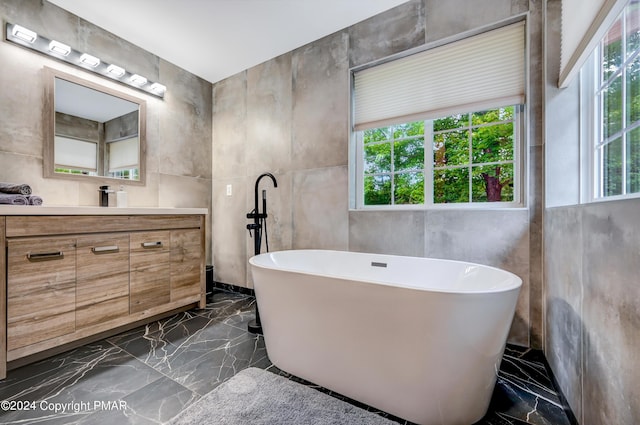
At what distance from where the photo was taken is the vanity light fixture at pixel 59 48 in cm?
198

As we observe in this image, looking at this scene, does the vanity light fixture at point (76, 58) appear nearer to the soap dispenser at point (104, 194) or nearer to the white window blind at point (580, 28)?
the soap dispenser at point (104, 194)

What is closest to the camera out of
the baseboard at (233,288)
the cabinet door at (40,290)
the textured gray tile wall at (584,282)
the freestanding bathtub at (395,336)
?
the textured gray tile wall at (584,282)

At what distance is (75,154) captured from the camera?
2131 mm

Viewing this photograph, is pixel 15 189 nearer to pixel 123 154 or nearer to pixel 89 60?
pixel 123 154

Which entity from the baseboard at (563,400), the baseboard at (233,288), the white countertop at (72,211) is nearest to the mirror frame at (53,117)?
the white countertop at (72,211)

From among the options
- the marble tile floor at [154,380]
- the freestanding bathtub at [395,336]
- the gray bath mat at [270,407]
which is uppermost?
the freestanding bathtub at [395,336]

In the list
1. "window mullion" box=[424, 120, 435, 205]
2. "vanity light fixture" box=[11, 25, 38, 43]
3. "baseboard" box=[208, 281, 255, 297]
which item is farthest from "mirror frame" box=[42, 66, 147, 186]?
"window mullion" box=[424, 120, 435, 205]

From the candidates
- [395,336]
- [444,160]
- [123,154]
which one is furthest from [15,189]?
[444,160]

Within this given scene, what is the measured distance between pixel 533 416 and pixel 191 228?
2528 mm

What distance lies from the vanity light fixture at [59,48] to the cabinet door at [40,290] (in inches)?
58.4

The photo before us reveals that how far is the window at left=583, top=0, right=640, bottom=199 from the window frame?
1.55ft

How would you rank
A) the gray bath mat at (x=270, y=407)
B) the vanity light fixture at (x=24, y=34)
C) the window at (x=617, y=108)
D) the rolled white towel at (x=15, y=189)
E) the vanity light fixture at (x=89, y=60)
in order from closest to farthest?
the window at (x=617, y=108), the gray bath mat at (x=270, y=407), the rolled white towel at (x=15, y=189), the vanity light fixture at (x=24, y=34), the vanity light fixture at (x=89, y=60)

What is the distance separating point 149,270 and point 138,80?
5.80ft

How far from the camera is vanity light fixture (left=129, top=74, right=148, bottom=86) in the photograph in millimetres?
2469
